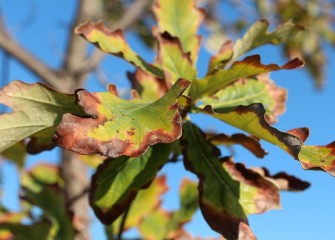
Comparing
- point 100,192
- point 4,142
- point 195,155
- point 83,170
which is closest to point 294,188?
point 195,155

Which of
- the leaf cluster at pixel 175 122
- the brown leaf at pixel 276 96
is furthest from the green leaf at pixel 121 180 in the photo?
the brown leaf at pixel 276 96

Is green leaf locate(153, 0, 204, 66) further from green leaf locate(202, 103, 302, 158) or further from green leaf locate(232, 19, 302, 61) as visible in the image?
green leaf locate(202, 103, 302, 158)

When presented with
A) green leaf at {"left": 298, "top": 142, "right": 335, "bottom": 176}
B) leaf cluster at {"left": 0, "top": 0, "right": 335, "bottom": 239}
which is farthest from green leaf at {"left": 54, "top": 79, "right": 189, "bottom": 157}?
green leaf at {"left": 298, "top": 142, "right": 335, "bottom": 176}

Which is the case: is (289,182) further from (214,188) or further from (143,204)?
(143,204)

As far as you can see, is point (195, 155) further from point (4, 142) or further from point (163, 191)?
point (163, 191)

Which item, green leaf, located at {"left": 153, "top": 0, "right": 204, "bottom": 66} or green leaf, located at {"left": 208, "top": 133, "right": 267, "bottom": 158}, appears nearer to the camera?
green leaf, located at {"left": 208, "top": 133, "right": 267, "bottom": 158}

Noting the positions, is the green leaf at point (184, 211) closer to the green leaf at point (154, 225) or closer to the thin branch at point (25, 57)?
the green leaf at point (154, 225)
